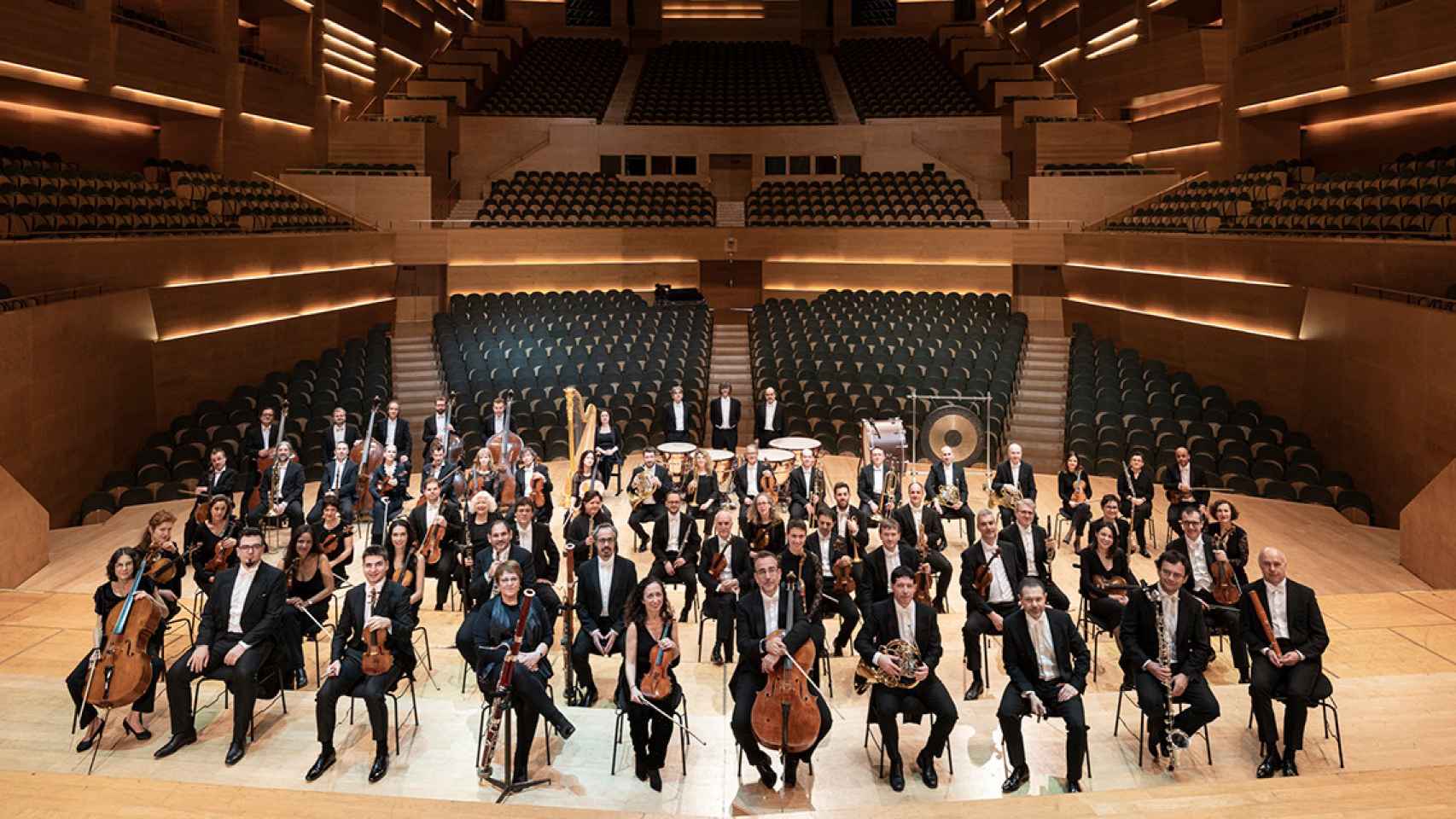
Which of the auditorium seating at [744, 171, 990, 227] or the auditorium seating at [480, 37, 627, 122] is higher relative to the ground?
the auditorium seating at [480, 37, 627, 122]

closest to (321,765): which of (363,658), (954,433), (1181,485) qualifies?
(363,658)

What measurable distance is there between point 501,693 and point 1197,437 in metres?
9.02

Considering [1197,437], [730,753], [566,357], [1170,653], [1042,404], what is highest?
[566,357]

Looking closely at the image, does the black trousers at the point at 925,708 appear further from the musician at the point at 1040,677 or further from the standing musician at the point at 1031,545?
the standing musician at the point at 1031,545

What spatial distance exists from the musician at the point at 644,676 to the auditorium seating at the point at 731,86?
66.3 ft

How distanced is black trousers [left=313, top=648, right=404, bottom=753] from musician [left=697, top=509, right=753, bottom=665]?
220 centimetres

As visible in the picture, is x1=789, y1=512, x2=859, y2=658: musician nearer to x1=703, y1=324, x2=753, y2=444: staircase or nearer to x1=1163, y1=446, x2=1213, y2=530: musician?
x1=1163, y1=446, x2=1213, y2=530: musician

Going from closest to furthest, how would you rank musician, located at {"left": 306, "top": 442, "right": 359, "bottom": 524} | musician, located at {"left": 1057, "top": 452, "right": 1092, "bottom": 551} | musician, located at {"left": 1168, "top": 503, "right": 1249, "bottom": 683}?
1. musician, located at {"left": 1168, "top": 503, "right": 1249, "bottom": 683}
2. musician, located at {"left": 1057, "top": 452, "right": 1092, "bottom": 551}
3. musician, located at {"left": 306, "top": 442, "right": 359, "bottom": 524}

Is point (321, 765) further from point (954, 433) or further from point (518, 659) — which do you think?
point (954, 433)

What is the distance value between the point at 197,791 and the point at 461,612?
122 inches

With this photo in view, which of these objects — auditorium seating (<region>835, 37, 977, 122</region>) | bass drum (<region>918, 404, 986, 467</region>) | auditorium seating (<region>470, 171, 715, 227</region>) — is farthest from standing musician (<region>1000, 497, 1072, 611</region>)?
auditorium seating (<region>835, 37, 977, 122</region>)

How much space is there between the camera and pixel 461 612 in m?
7.68

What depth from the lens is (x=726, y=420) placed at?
1212 centimetres

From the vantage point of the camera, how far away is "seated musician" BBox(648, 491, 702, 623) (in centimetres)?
736
